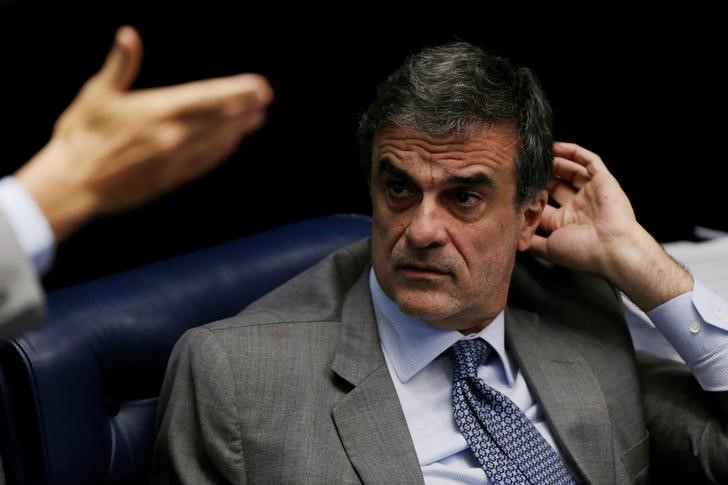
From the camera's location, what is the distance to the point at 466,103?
77.3 inches

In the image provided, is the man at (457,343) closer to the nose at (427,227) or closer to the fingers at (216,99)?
the nose at (427,227)

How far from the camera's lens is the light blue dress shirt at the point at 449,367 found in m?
1.97

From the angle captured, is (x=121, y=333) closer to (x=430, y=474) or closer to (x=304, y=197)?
(x=430, y=474)

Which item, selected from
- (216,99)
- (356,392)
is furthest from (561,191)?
(216,99)

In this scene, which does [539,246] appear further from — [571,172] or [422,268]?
[422,268]

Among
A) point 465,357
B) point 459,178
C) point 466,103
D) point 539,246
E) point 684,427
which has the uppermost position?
point 466,103

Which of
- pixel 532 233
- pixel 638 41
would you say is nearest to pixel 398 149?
pixel 532 233

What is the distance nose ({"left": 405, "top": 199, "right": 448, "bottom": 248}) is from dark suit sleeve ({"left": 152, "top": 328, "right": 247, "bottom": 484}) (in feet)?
1.24

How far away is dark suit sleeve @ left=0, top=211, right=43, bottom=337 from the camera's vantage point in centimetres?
96

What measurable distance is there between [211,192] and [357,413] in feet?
2.97

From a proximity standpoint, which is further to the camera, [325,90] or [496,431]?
[325,90]

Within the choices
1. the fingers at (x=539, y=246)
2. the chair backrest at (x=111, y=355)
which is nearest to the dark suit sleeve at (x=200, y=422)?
the chair backrest at (x=111, y=355)

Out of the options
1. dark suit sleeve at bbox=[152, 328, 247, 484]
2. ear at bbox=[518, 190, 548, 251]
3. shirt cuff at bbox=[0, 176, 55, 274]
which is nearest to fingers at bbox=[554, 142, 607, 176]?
ear at bbox=[518, 190, 548, 251]

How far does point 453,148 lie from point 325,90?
830 millimetres
